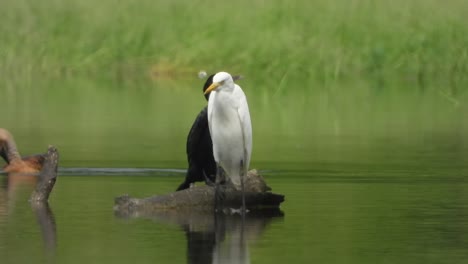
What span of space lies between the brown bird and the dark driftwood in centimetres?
296

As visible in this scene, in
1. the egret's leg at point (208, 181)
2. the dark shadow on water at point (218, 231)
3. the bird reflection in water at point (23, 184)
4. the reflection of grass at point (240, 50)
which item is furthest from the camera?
the reflection of grass at point (240, 50)

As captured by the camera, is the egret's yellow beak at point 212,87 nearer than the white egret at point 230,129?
Yes

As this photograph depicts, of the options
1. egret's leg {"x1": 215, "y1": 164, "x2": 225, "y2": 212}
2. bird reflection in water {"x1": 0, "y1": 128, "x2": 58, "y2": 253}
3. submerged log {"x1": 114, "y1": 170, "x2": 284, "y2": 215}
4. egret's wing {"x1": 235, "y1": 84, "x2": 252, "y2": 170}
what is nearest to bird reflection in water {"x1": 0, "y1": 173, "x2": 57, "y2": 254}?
bird reflection in water {"x1": 0, "y1": 128, "x2": 58, "y2": 253}

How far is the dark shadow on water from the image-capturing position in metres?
11.0

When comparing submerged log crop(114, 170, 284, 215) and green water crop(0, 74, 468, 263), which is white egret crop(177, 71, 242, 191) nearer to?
green water crop(0, 74, 468, 263)

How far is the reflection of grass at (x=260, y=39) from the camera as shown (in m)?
34.6

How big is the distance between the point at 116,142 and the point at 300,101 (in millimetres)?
8301

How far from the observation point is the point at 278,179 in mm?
15953

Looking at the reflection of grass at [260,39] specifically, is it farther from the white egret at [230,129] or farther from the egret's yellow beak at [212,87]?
the egret's yellow beak at [212,87]

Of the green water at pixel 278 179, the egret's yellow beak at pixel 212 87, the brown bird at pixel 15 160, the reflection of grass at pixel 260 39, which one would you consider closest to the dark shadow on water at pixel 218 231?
the green water at pixel 278 179

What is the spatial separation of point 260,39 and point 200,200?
21783 mm

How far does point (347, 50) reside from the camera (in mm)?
34844

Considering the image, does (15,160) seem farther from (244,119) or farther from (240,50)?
(240,50)

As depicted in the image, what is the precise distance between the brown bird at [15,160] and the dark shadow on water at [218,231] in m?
3.92
